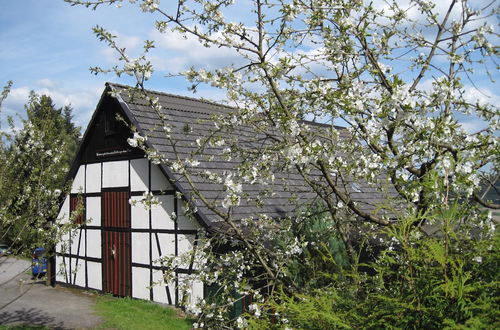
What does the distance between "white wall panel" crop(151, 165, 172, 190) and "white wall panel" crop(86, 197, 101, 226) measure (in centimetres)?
257

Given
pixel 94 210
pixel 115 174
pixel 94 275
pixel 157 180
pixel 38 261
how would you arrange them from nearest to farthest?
pixel 38 261 < pixel 157 180 < pixel 115 174 < pixel 94 275 < pixel 94 210

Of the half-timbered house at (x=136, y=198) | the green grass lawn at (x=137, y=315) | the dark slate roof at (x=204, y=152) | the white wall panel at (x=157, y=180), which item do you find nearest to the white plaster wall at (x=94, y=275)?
the half-timbered house at (x=136, y=198)

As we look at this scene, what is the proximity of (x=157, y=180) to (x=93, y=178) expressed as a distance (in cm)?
309

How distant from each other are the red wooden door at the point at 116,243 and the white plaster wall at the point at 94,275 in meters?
0.29

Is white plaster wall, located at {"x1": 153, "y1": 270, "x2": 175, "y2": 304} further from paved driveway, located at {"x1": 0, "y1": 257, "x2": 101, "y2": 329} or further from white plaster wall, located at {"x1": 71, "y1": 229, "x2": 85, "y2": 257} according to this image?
white plaster wall, located at {"x1": 71, "y1": 229, "x2": 85, "y2": 257}

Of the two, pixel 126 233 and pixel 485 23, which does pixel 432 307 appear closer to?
pixel 485 23

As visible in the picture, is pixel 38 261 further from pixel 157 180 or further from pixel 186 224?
pixel 157 180

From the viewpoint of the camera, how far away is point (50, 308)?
11438 millimetres

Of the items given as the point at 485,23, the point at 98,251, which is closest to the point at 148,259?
the point at 98,251

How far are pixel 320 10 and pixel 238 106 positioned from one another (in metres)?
1.24

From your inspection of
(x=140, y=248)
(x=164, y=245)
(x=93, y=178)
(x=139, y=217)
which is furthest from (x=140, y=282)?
(x=93, y=178)

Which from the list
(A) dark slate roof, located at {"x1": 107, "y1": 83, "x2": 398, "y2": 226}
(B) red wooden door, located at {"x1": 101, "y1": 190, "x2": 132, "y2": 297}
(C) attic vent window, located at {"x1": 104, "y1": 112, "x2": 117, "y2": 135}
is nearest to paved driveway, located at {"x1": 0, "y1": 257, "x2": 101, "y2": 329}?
(B) red wooden door, located at {"x1": 101, "y1": 190, "x2": 132, "y2": 297}

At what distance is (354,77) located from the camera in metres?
4.16

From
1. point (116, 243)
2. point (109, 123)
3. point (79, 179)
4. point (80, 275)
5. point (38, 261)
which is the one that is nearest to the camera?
point (38, 261)
